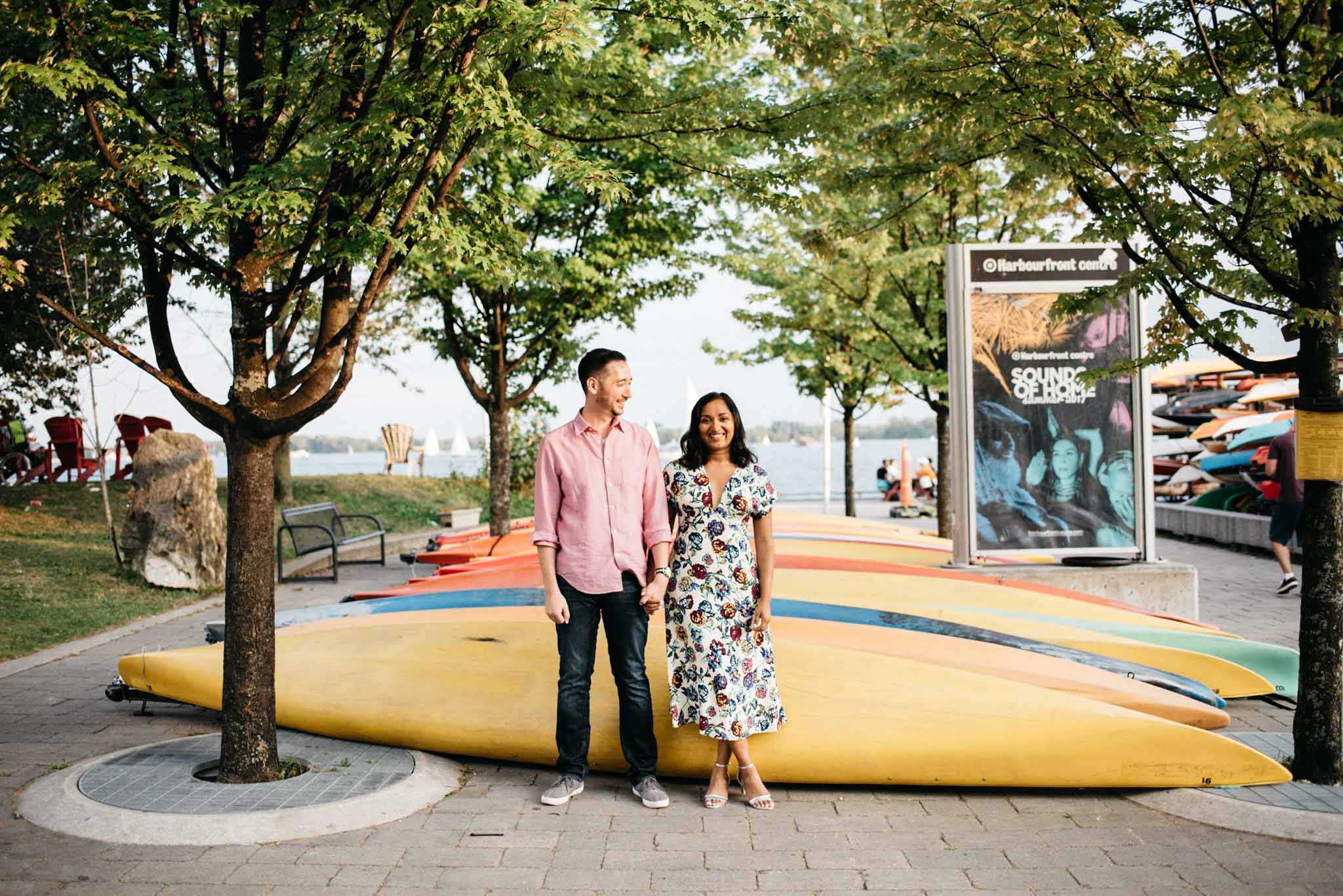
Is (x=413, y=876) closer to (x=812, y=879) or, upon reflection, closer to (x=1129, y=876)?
(x=812, y=879)

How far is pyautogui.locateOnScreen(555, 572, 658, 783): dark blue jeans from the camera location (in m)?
4.70

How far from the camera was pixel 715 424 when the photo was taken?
4750 millimetres

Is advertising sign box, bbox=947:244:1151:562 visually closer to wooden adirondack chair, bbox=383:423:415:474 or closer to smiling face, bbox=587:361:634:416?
smiling face, bbox=587:361:634:416

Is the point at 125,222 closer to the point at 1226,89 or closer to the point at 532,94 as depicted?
the point at 532,94

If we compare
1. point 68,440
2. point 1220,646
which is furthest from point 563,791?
point 68,440

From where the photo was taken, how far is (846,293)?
1323 cm

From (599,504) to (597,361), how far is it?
0.65 m

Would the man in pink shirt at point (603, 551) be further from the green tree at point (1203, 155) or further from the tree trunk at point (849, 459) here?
the tree trunk at point (849, 459)

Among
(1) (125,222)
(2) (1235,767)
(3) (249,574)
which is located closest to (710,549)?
(3) (249,574)

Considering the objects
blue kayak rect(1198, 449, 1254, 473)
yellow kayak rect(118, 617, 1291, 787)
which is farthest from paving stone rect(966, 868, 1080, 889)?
blue kayak rect(1198, 449, 1254, 473)

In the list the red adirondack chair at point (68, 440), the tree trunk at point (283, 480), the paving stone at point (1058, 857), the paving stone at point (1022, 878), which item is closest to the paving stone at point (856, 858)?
the paving stone at point (1022, 878)

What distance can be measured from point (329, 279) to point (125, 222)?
0.97 metres

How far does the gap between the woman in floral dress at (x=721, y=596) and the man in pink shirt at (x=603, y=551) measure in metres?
0.13

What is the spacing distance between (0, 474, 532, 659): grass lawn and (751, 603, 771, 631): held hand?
20.1 feet
